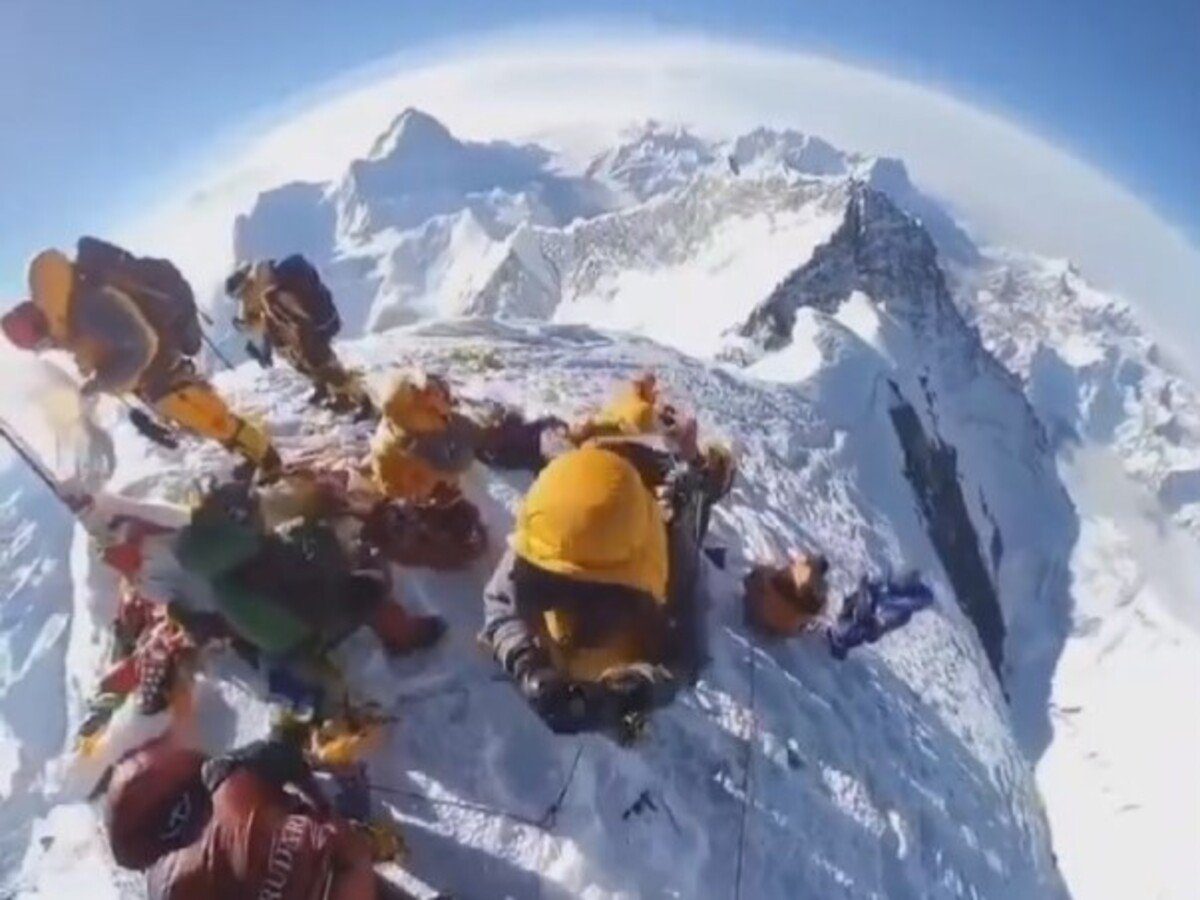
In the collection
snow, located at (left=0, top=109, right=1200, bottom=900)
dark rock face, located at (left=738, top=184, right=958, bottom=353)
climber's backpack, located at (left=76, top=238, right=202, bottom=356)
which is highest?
climber's backpack, located at (left=76, top=238, right=202, bottom=356)

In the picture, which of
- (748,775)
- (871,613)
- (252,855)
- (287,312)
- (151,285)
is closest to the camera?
(252,855)

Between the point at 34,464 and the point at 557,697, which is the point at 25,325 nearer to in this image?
the point at 34,464

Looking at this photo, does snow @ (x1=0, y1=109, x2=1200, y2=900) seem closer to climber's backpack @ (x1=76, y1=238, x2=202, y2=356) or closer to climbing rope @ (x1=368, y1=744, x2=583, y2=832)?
climbing rope @ (x1=368, y1=744, x2=583, y2=832)

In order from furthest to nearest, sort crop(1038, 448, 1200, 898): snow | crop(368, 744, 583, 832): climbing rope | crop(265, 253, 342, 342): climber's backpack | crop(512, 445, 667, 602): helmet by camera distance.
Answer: crop(1038, 448, 1200, 898): snow
crop(265, 253, 342, 342): climber's backpack
crop(368, 744, 583, 832): climbing rope
crop(512, 445, 667, 602): helmet

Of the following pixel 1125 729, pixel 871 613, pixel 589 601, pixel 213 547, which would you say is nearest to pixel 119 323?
pixel 213 547

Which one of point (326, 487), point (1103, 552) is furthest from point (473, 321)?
point (1103, 552)

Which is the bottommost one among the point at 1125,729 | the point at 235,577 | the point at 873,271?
the point at 1125,729

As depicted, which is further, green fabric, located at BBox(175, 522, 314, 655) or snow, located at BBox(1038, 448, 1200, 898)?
snow, located at BBox(1038, 448, 1200, 898)

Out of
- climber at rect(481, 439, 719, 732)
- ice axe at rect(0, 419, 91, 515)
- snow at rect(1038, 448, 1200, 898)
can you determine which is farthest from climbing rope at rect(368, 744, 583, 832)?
snow at rect(1038, 448, 1200, 898)
